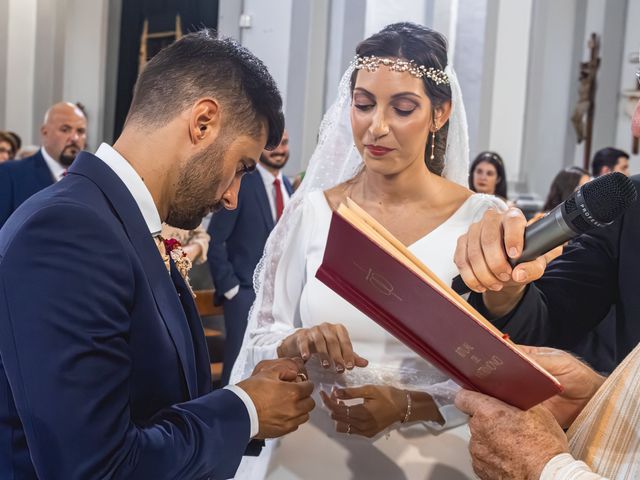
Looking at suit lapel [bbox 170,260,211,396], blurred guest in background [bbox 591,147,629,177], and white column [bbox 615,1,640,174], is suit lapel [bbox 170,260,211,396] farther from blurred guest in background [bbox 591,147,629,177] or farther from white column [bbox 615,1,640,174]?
white column [bbox 615,1,640,174]

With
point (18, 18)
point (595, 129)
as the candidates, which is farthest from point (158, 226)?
point (18, 18)

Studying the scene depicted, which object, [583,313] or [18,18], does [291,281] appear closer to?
[583,313]

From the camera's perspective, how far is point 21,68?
1380cm

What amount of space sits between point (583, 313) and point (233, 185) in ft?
2.96

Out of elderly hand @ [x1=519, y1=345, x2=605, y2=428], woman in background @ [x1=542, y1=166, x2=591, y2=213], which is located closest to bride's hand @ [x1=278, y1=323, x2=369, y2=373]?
elderly hand @ [x1=519, y1=345, x2=605, y2=428]

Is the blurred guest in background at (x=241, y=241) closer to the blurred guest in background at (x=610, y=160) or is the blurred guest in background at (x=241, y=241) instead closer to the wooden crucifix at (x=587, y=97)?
the blurred guest in background at (x=610, y=160)

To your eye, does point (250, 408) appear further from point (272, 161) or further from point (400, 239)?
point (272, 161)

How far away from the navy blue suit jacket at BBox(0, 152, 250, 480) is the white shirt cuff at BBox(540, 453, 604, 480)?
573mm

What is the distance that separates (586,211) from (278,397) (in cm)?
80

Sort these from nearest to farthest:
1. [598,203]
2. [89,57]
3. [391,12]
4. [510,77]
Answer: [598,203], [391,12], [510,77], [89,57]

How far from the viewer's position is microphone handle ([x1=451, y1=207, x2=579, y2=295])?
4.42 feet

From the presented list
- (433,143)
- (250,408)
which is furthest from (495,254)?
(433,143)

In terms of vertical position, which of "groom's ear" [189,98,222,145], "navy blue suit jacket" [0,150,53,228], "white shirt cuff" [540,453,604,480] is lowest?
"navy blue suit jacket" [0,150,53,228]

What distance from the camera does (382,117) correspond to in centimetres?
261
